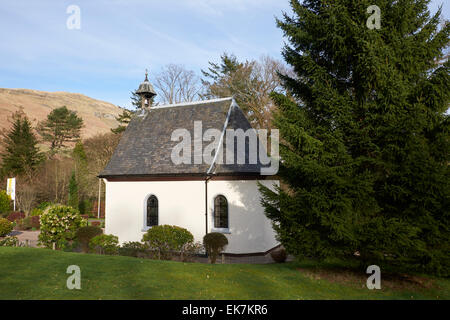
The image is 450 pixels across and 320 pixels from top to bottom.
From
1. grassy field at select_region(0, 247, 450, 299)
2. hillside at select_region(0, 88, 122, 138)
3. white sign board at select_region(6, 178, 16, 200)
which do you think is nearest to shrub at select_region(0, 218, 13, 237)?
white sign board at select_region(6, 178, 16, 200)

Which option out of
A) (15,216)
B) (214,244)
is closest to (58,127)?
(15,216)

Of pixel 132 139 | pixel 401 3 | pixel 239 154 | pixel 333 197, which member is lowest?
pixel 333 197

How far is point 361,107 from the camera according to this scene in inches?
385

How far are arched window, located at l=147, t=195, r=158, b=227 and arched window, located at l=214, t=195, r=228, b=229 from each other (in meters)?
3.99

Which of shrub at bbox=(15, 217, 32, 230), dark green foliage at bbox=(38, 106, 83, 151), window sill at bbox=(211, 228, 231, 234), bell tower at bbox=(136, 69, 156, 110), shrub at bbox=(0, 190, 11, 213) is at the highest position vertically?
dark green foliage at bbox=(38, 106, 83, 151)

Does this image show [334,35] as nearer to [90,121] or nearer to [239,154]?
[239,154]

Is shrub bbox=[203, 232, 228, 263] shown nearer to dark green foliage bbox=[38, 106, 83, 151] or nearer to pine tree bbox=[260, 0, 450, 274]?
pine tree bbox=[260, 0, 450, 274]

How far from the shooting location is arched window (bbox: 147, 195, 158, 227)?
18.3 metres

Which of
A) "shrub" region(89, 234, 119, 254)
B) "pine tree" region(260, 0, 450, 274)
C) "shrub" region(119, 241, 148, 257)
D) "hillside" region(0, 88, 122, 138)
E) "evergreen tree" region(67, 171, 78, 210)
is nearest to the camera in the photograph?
"pine tree" region(260, 0, 450, 274)

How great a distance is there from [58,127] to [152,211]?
57415 millimetres

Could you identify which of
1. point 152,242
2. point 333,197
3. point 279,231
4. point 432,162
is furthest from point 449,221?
point 152,242

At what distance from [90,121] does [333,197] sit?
454 ft

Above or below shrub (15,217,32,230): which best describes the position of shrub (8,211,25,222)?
above
